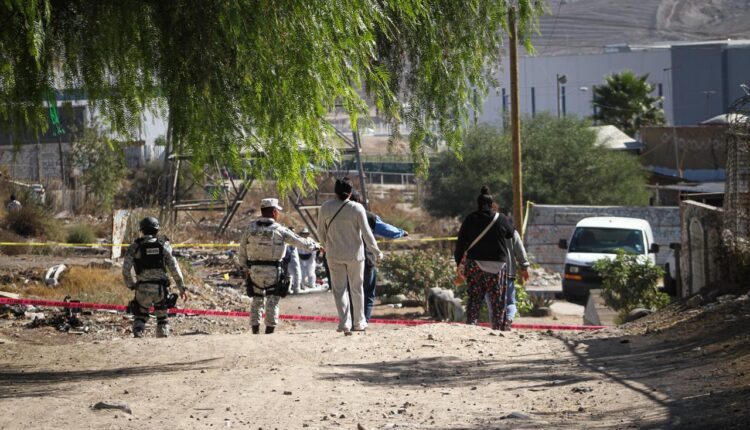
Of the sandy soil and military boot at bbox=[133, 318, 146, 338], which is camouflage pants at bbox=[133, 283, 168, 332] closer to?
military boot at bbox=[133, 318, 146, 338]

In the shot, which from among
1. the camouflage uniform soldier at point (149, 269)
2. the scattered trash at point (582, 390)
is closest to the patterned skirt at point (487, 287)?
the camouflage uniform soldier at point (149, 269)

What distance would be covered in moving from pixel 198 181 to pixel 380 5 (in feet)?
8.17

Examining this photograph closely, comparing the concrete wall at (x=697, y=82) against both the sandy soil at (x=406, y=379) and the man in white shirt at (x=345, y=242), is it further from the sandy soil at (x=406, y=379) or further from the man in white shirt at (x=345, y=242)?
the man in white shirt at (x=345, y=242)

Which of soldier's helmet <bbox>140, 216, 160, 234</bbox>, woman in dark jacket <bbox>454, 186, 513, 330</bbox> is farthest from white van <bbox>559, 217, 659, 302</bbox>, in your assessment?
soldier's helmet <bbox>140, 216, 160, 234</bbox>

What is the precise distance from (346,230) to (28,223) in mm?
23440

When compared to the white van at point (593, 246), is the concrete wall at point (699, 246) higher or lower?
higher

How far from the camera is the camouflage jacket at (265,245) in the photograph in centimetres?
1206

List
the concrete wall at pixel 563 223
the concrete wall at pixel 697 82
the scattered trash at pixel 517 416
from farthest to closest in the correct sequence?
the concrete wall at pixel 697 82 → the concrete wall at pixel 563 223 → the scattered trash at pixel 517 416

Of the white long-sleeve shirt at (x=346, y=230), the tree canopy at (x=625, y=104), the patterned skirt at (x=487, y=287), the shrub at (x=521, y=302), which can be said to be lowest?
the shrub at (x=521, y=302)

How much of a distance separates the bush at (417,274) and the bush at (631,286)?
5.68 meters

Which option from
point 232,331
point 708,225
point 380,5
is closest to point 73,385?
point 380,5

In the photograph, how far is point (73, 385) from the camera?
919cm

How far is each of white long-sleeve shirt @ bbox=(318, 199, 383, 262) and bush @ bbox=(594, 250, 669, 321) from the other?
6592 mm

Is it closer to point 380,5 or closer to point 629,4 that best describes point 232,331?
point 380,5
